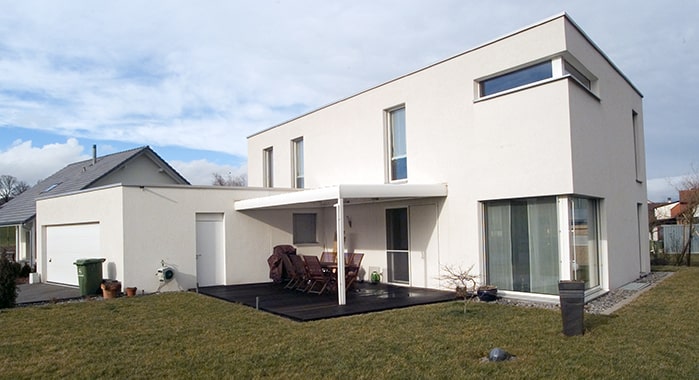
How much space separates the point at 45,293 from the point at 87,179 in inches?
369

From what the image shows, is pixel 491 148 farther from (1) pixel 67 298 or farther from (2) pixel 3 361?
(1) pixel 67 298

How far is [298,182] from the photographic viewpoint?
18.3 metres

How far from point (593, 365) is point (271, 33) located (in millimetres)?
10415

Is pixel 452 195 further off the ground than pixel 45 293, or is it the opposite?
pixel 452 195

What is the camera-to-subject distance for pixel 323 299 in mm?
11148

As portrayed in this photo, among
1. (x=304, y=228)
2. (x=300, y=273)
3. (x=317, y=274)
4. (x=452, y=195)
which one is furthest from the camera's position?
(x=304, y=228)

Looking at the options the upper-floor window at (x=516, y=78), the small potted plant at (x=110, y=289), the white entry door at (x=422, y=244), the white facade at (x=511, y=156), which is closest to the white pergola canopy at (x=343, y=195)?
the white facade at (x=511, y=156)

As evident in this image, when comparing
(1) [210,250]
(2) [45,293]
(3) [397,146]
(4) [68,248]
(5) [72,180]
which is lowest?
(2) [45,293]

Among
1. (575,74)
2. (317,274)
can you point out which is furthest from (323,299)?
(575,74)

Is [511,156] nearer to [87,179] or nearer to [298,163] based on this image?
[298,163]

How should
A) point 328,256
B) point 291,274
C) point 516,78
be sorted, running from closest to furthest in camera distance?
point 516,78 < point 291,274 < point 328,256

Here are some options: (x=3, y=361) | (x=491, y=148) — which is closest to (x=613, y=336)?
(x=491, y=148)

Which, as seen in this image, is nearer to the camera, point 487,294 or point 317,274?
point 487,294

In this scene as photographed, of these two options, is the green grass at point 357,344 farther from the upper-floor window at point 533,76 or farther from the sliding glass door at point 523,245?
the upper-floor window at point 533,76
